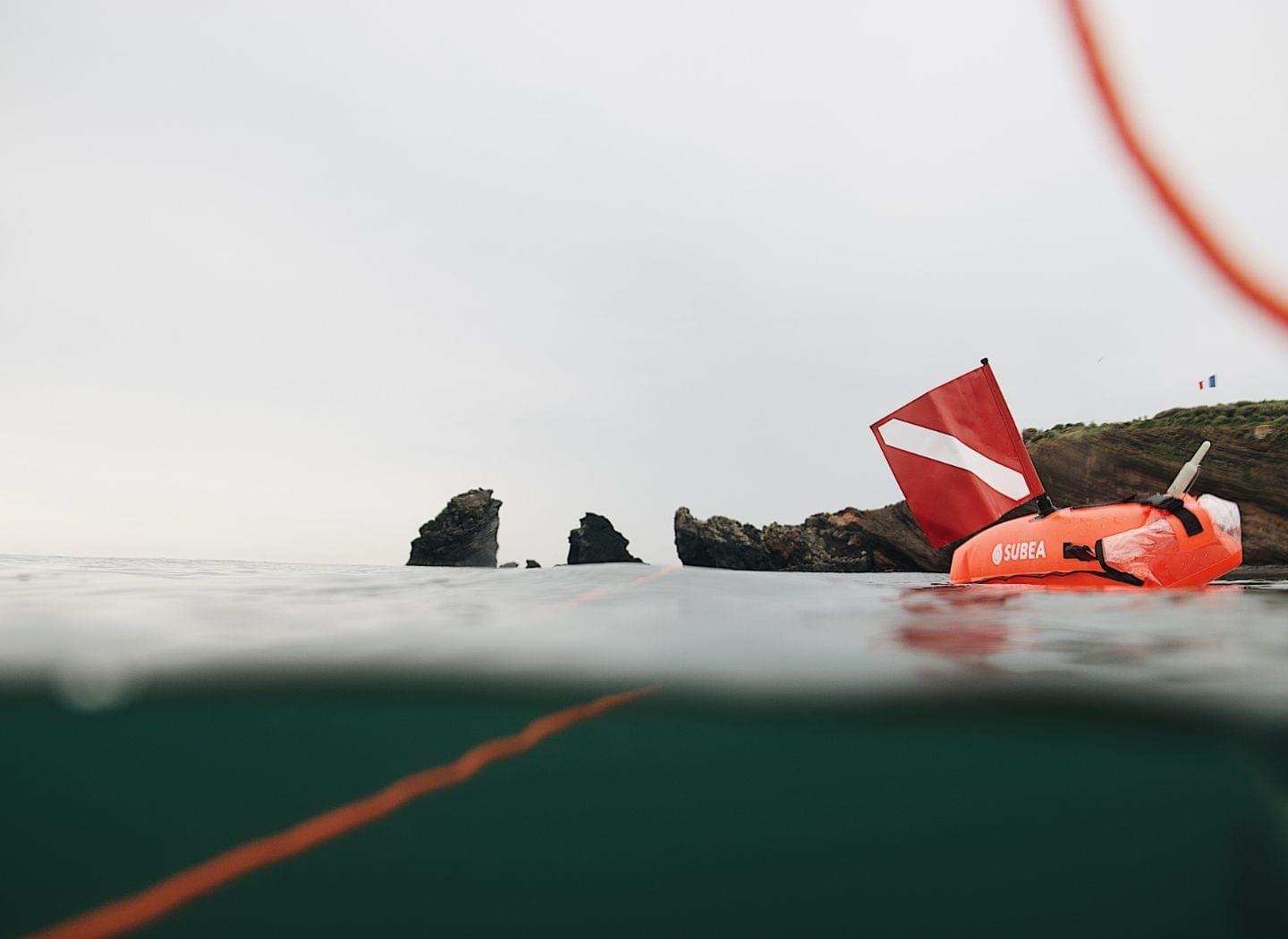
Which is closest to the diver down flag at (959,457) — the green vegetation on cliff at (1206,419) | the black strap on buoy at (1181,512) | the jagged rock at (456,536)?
the black strap on buoy at (1181,512)

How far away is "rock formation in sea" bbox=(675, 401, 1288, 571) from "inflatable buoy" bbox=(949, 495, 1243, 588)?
17128 millimetres

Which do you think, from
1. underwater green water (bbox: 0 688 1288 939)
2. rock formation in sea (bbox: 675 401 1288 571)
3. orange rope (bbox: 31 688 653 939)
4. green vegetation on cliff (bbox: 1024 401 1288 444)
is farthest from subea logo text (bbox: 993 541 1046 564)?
green vegetation on cliff (bbox: 1024 401 1288 444)

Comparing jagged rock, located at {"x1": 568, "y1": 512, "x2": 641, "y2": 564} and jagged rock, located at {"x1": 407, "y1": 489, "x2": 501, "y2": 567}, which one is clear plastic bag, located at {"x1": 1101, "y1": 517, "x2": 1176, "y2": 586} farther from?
jagged rock, located at {"x1": 407, "y1": 489, "x2": 501, "y2": 567}

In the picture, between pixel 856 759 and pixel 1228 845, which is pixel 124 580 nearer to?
pixel 856 759

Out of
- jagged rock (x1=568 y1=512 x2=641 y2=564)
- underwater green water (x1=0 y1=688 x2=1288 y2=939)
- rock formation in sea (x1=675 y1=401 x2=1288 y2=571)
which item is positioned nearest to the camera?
underwater green water (x1=0 y1=688 x2=1288 y2=939)

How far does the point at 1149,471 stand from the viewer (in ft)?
79.7

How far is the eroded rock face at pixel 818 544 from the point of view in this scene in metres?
31.0

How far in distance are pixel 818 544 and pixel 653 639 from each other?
33.1 m

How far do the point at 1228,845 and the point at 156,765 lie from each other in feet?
12.1

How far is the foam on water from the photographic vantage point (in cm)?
308

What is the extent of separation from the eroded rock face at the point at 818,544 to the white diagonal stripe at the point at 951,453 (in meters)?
19.0

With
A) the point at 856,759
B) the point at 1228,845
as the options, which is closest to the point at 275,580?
the point at 856,759

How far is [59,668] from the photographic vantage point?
307 cm

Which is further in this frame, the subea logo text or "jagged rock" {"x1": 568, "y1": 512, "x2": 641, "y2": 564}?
"jagged rock" {"x1": 568, "y1": 512, "x2": 641, "y2": 564}
